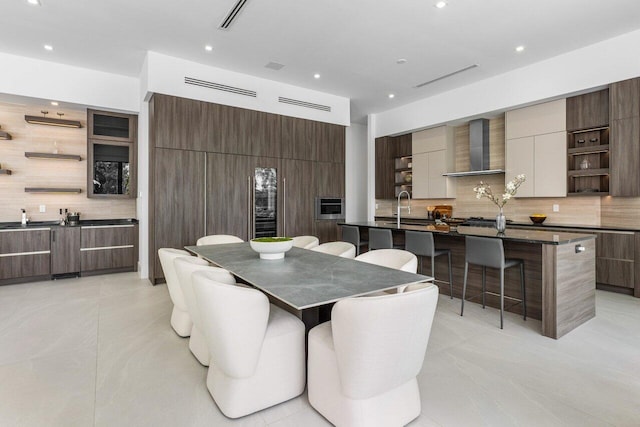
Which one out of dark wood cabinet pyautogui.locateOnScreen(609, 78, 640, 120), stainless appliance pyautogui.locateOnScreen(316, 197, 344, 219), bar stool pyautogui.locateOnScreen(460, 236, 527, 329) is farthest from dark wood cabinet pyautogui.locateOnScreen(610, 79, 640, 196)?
stainless appliance pyautogui.locateOnScreen(316, 197, 344, 219)

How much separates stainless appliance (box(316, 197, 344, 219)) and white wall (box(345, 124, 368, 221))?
1972 millimetres

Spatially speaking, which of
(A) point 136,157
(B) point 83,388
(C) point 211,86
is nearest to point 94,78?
(A) point 136,157

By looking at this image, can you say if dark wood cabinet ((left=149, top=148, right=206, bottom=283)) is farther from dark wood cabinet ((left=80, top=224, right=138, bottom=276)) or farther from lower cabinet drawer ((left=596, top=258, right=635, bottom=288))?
lower cabinet drawer ((left=596, top=258, right=635, bottom=288))

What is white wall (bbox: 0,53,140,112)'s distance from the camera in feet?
15.5

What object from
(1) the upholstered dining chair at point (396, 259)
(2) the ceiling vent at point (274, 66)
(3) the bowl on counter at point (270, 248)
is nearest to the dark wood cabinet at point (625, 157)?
(1) the upholstered dining chair at point (396, 259)

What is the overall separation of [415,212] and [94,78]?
6.40 metres

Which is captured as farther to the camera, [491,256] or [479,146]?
[479,146]

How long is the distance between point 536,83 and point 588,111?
0.80 m

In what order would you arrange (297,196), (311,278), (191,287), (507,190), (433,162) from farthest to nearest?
1. (433,162)
2. (297,196)
3. (507,190)
4. (191,287)
5. (311,278)

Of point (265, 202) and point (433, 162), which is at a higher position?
point (433, 162)

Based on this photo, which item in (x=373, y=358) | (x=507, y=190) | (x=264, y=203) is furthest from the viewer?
(x=264, y=203)

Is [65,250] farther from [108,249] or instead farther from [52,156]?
[52,156]

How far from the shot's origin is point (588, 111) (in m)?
4.71

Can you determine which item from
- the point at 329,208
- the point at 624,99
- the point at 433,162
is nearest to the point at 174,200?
the point at 329,208
